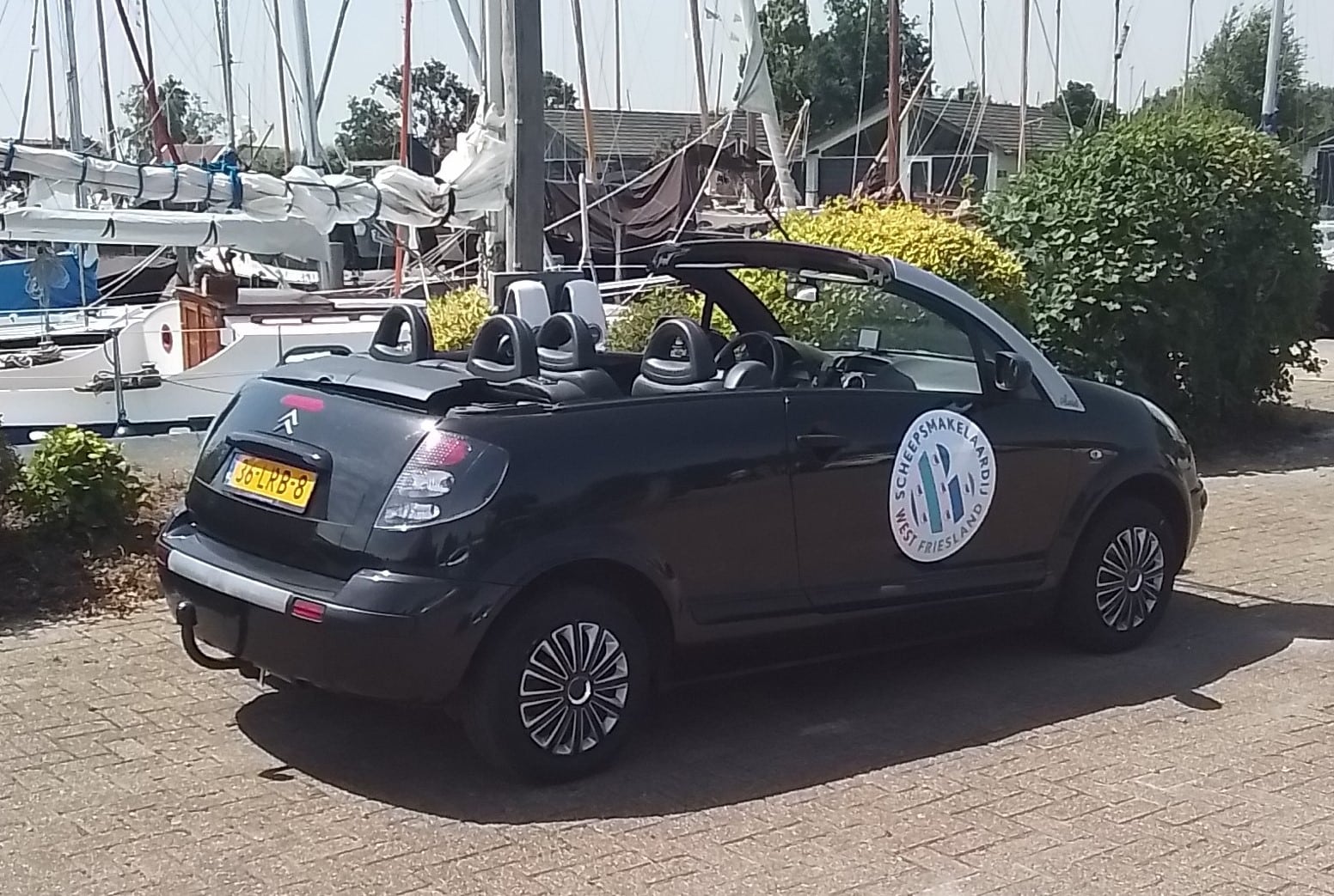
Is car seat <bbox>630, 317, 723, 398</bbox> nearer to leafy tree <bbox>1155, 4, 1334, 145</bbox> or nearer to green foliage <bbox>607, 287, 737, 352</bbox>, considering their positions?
green foliage <bbox>607, 287, 737, 352</bbox>

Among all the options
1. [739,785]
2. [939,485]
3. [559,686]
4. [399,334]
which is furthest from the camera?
[399,334]

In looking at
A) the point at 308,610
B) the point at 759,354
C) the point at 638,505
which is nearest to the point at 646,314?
the point at 759,354

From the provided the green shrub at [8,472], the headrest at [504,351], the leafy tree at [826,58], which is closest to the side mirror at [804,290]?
the headrest at [504,351]

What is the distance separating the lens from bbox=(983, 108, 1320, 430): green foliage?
11492mm

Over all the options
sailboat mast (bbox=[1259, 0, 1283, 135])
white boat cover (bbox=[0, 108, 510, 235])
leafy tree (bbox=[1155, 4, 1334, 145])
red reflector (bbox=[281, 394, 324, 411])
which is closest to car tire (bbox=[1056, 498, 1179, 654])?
red reflector (bbox=[281, 394, 324, 411])

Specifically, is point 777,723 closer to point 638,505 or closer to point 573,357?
point 638,505

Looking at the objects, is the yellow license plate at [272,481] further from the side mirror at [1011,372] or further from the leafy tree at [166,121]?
the leafy tree at [166,121]

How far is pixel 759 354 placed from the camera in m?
6.02

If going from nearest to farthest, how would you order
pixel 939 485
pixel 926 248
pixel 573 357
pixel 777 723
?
pixel 573 357, pixel 777 723, pixel 939 485, pixel 926 248

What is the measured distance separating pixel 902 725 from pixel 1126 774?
84 cm

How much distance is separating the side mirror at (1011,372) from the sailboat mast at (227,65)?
2058 centimetres

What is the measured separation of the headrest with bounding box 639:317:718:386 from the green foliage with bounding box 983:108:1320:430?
21.1 ft

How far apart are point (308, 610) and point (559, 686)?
82 cm

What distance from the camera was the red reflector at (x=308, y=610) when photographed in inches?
188
